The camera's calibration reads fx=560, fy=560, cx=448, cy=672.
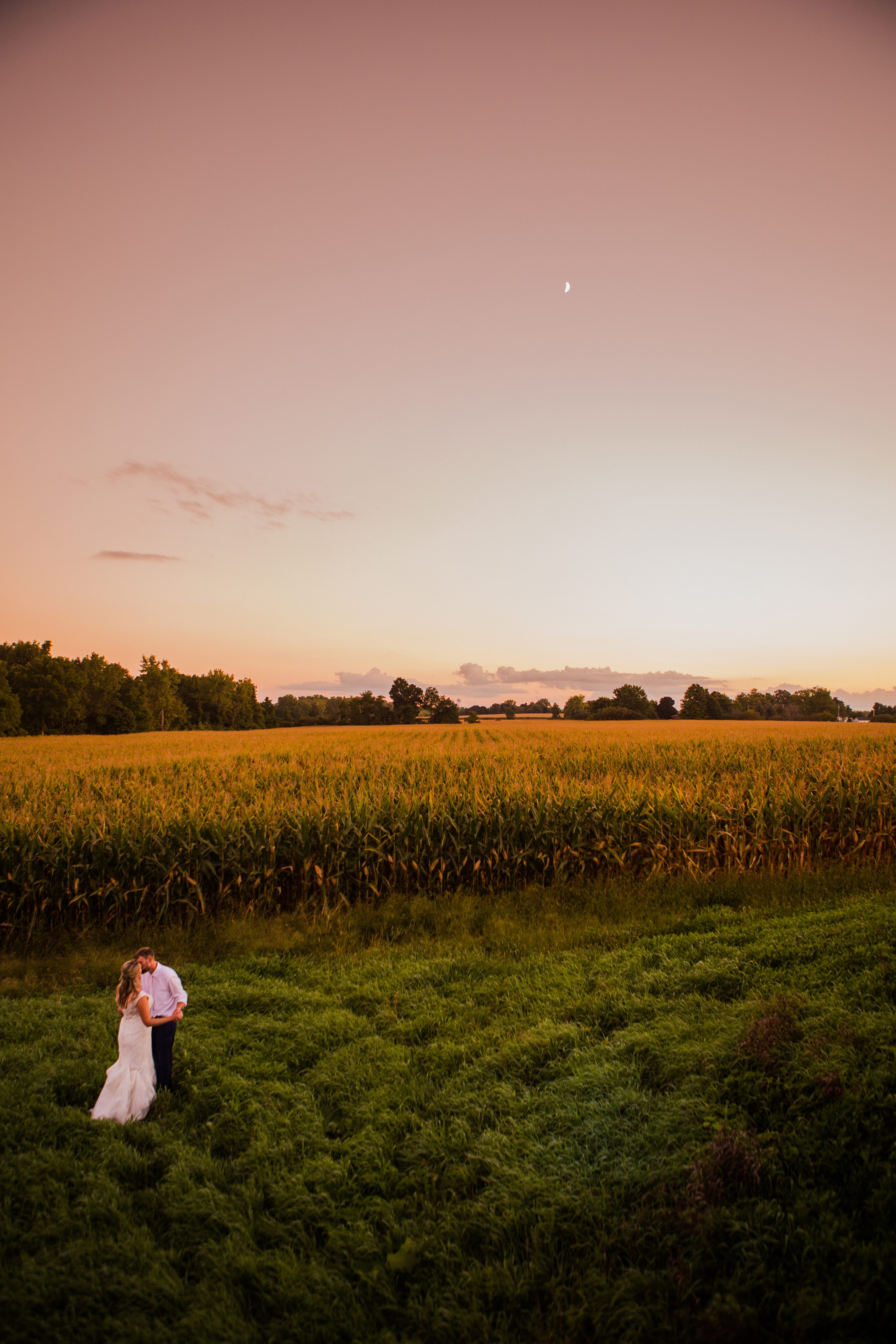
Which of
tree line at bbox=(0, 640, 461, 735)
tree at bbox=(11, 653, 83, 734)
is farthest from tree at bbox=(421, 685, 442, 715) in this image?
tree at bbox=(11, 653, 83, 734)

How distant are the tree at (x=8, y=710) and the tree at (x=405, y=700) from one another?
46126mm

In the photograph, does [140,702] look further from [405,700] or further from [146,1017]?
[146,1017]

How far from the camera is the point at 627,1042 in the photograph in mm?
3986

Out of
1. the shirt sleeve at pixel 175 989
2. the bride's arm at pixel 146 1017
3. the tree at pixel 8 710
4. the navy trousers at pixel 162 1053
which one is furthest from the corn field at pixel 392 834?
the tree at pixel 8 710

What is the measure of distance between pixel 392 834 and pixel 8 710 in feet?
215

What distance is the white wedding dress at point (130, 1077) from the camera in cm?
343

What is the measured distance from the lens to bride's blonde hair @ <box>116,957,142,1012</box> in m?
3.47

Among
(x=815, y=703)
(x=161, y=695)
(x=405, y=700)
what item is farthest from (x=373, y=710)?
(x=815, y=703)

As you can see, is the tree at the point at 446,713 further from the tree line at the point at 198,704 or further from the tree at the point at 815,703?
the tree at the point at 815,703

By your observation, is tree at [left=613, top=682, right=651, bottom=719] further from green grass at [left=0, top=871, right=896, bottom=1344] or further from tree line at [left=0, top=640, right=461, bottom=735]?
green grass at [left=0, top=871, right=896, bottom=1344]

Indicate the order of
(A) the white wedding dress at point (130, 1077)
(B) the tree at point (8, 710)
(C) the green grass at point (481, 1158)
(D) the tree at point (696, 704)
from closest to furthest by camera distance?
(C) the green grass at point (481, 1158), (A) the white wedding dress at point (130, 1077), (B) the tree at point (8, 710), (D) the tree at point (696, 704)

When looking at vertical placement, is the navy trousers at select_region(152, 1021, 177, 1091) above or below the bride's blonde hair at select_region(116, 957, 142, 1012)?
below

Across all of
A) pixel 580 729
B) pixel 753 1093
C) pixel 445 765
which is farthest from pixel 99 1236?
pixel 580 729

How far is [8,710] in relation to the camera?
57000 mm
